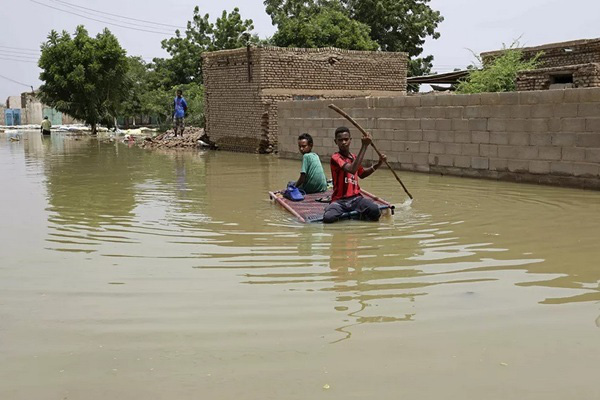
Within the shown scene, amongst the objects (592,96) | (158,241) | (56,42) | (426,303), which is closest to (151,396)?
(426,303)

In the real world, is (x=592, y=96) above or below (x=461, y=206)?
above

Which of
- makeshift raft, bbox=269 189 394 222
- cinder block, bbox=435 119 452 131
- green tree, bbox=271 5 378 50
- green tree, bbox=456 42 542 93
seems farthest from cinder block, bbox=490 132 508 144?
A: green tree, bbox=271 5 378 50

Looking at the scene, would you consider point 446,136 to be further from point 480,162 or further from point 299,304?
point 299,304

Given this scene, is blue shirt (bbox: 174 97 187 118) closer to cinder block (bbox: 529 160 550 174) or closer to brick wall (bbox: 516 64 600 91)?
brick wall (bbox: 516 64 600 91)

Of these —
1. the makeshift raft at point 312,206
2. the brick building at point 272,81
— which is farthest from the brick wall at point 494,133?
the brick building at point 272,81

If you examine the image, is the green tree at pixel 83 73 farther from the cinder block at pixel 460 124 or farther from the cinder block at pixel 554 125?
the cinder block at pixel 554 125

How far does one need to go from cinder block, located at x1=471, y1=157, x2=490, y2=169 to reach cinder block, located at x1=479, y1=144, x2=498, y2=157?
0.31 feet

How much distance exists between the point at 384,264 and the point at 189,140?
2305 cm

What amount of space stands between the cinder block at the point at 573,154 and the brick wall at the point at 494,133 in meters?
0.02

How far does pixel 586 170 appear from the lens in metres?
11.5

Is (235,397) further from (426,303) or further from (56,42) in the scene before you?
(56,42)

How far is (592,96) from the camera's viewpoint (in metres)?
11.3

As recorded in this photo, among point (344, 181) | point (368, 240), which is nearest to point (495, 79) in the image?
point (344, 181)

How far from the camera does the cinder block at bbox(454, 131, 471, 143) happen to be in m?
14.0
